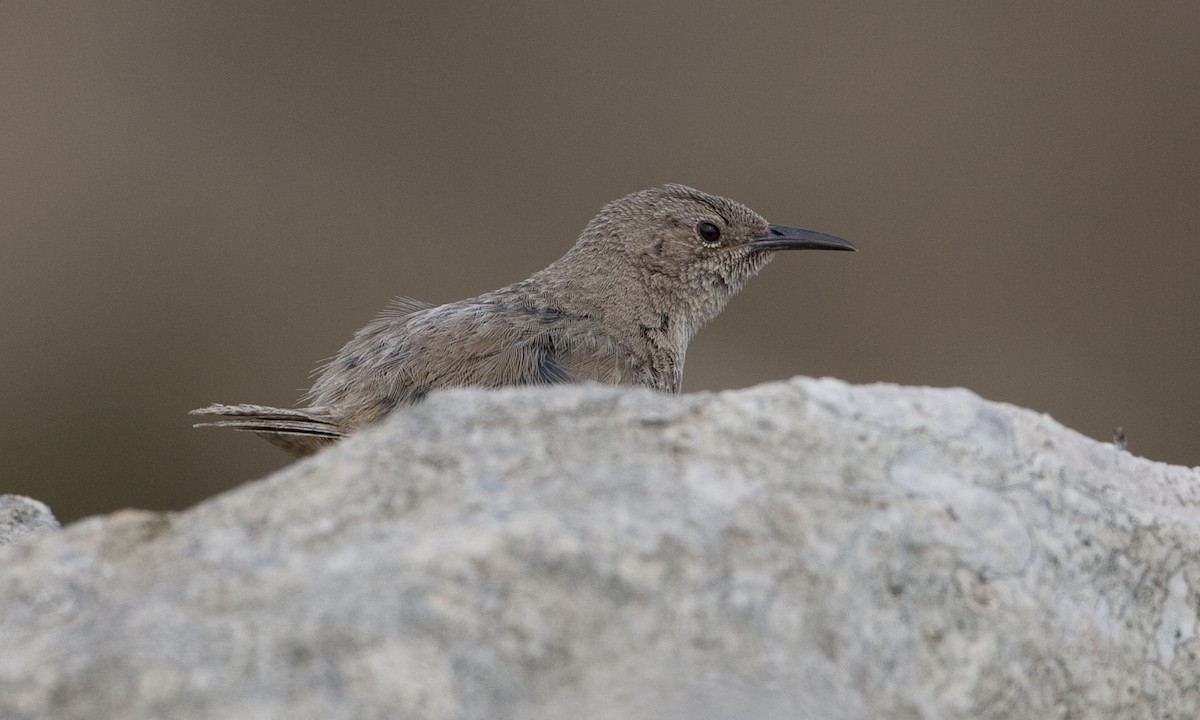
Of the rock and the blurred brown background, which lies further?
the blurred brown background

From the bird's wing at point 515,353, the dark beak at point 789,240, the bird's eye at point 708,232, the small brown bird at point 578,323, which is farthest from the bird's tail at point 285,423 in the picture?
the dark beak at point 789,240

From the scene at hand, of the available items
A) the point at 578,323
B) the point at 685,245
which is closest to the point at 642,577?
the point at 578,323

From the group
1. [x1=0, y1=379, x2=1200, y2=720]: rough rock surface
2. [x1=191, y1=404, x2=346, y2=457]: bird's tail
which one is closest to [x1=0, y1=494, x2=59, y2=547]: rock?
[x1=191, y1=404, x2=346, y2=457]: bird's tail

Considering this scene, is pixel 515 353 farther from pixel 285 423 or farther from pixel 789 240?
pixel 789 240

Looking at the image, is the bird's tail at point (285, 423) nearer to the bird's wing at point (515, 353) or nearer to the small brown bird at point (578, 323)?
the small brown bird at point (578, 323)

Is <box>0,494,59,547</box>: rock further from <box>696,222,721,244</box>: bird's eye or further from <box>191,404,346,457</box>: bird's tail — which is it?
<box>696,222,721,244</box>: bird's eye
